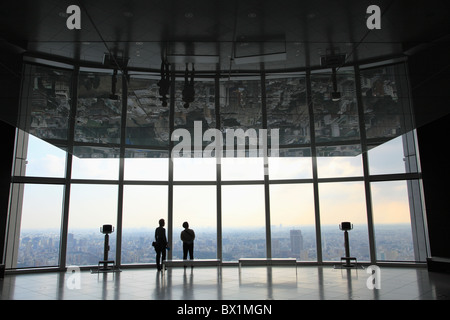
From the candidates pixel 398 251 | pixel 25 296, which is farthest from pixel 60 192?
pixel 398 251

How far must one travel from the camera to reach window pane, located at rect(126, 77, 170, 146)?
569 centimetres

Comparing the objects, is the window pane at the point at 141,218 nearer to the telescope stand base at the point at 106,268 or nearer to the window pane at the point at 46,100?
the telescope stand base at the point at 106,268

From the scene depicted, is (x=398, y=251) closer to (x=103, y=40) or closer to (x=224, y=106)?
(x=224, y=106)

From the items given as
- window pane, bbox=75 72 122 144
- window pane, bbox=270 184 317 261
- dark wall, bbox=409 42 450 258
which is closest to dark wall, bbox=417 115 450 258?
dark wall, bbox=409 42 450 258

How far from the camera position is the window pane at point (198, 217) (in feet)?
32.3

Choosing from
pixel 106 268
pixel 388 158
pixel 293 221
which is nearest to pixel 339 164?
pixel 388 158

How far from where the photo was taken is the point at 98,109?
21.3 ft

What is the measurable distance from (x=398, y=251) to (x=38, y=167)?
34.4ft

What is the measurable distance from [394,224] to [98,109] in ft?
27.7

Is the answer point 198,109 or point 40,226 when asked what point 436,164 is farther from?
point 40,226

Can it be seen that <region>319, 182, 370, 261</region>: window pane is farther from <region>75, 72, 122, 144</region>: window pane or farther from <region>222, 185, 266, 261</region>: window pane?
<region>75, 72, 122, 144</region>: window pane

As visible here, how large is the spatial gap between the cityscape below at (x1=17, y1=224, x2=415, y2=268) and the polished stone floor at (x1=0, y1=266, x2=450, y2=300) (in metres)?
0.79
